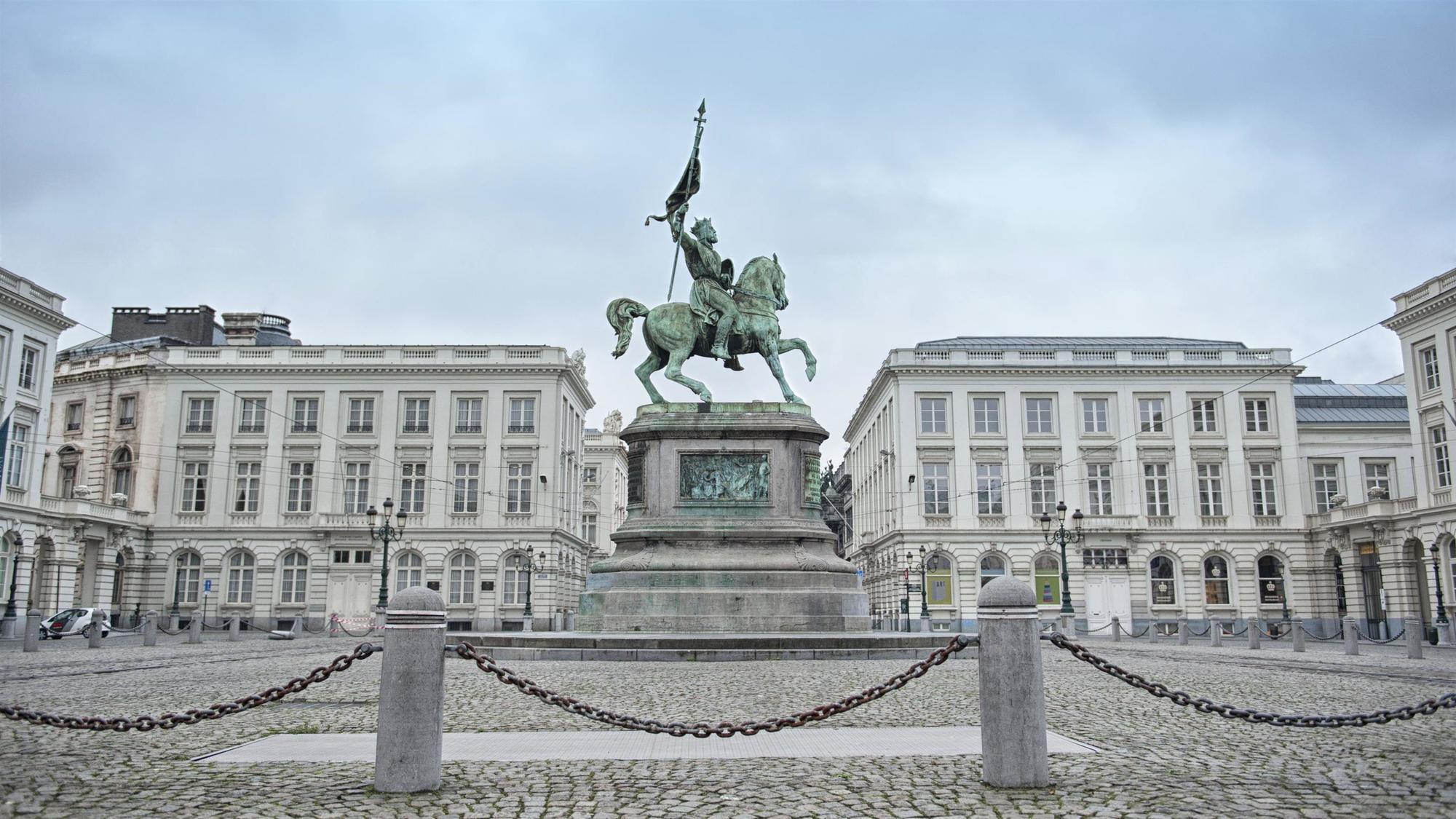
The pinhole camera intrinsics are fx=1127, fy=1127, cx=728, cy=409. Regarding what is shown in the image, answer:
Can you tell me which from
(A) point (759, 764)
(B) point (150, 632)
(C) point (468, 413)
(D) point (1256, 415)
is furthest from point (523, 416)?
(A) point (759, 764)

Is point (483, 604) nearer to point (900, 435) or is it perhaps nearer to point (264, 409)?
point (264, 409)

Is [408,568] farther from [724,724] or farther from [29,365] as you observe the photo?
[724,724]

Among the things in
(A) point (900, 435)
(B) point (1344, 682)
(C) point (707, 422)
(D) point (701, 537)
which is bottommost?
(B) point (1344, 682)

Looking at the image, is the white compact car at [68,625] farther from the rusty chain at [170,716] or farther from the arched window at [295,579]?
the rusty chain at [170,716]

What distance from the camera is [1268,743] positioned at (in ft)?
27.0

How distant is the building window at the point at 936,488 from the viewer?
56.4 m

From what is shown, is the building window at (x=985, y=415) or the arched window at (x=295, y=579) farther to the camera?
the building window at (x=985, y=415)

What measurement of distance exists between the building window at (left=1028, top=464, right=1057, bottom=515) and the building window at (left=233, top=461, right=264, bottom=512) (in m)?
39.0

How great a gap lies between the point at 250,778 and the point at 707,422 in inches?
527

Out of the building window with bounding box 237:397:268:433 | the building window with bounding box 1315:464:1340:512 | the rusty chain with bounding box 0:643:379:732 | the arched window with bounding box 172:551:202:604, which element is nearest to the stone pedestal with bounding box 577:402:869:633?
the rusty chain with bounding box 0:643:379:732

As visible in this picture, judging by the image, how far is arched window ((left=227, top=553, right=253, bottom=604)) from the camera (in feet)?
184

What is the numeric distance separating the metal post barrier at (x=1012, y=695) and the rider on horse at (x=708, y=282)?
48.5ft

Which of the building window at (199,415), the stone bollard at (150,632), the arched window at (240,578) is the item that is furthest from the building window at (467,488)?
the stone bollard at (150,632)

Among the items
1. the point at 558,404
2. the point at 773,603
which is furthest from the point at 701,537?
the point at 558,404
